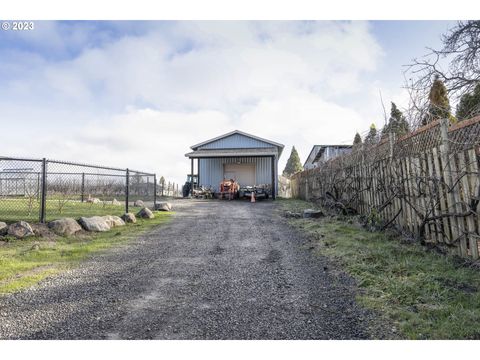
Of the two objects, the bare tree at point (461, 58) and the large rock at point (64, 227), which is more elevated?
the bare tree at point (461, 58)

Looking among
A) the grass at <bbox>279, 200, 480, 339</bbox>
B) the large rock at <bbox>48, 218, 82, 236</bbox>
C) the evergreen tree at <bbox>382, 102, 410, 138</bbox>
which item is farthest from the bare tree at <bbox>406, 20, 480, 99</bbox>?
the large rock at <bbox>48, 218, 82, 236</bbox>

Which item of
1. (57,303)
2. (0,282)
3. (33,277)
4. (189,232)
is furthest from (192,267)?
(189,232)

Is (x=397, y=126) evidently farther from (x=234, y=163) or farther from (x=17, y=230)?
(x=234, y=163)

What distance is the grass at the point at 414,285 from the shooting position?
224cm

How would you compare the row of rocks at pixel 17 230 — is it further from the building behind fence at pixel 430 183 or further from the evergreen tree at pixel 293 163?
the evergreen tree at pixel 293 163

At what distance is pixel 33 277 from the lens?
3.67m

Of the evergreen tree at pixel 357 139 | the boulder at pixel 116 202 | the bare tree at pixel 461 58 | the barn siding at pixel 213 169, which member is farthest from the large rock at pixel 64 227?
the barn siding at pixel 213 169

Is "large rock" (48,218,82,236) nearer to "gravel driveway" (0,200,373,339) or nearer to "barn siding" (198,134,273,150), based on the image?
"gravel driveway" (0,200,373,339)

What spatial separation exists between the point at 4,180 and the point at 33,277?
8.17 metres

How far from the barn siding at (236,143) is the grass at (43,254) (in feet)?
53.3

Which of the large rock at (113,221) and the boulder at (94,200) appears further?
the boulder at (94,200)

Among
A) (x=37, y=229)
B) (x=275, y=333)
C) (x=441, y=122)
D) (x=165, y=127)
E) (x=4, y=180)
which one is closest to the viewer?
(x=275, y=333)

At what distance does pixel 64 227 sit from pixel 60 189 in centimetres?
400

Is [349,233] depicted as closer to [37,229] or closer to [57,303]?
[57,303]
